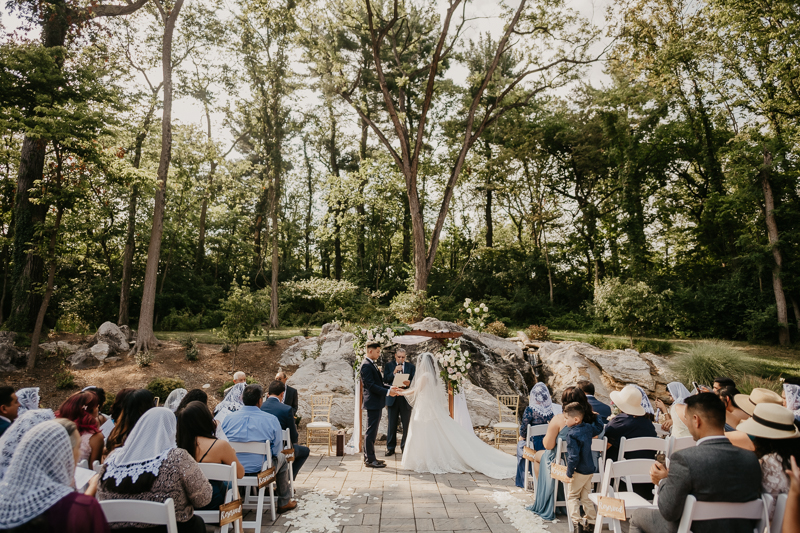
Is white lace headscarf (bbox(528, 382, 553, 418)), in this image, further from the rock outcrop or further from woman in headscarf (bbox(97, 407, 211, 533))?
the rock outcrop

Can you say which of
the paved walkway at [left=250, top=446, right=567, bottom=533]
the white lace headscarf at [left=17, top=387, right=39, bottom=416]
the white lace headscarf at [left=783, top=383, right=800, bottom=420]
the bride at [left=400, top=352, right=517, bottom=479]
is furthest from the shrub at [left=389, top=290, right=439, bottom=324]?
the white lace headscarf at [left=17, top=387, right=39, bottom=416]

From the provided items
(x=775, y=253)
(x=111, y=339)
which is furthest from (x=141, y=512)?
(x=775, y=253)

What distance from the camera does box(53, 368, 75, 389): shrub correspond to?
10875 millimetres

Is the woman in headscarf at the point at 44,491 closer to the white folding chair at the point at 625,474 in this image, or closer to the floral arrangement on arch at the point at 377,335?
the white folding chair at the point at 625,474

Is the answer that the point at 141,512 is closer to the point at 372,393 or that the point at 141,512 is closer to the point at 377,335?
the point at 372,393

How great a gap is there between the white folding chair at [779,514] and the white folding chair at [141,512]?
340cm

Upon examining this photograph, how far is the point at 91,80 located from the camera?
477 inches

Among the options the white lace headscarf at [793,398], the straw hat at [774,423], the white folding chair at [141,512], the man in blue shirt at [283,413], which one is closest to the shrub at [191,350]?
the man in blue shirt at [283,413]

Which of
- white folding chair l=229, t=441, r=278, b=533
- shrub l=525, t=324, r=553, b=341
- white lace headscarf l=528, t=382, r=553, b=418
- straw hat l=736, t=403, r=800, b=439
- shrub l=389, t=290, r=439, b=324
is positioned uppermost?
shrub l=389, t=290, r=439, b=324

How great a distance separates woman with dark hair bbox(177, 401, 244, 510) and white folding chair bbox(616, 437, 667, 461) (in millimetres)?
3421

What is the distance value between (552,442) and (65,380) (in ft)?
38.4

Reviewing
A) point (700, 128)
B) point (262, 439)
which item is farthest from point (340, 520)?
point (700, 128)

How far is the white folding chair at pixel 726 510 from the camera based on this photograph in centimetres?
256

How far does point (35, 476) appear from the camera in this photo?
1815 mm
